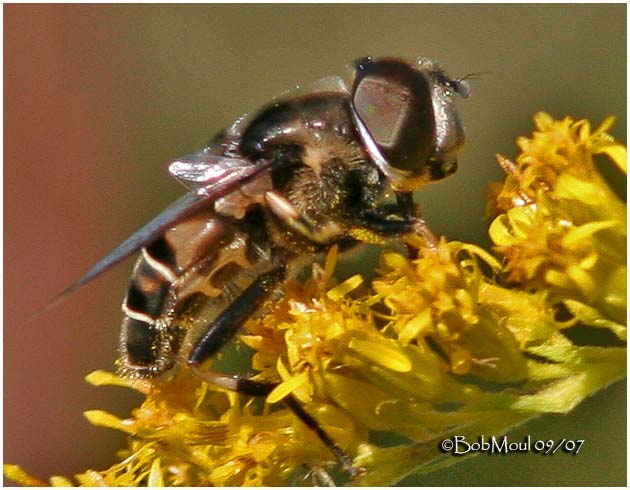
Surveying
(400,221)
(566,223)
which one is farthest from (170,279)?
(566,223)

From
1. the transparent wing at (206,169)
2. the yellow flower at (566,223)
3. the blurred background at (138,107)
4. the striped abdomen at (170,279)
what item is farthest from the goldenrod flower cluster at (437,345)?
the blurred background at (138,107)

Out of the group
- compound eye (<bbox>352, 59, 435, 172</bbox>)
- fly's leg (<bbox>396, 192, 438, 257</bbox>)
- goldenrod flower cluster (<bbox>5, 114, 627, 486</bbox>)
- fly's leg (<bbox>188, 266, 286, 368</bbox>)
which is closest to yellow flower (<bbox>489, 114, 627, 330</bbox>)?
goldenrod flower cluster (<bbox>5, 114, 627, 486</bbox>)

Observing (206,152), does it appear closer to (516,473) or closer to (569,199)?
(569,199)

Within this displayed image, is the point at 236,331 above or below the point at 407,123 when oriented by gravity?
below

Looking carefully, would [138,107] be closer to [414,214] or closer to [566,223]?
[414,214]

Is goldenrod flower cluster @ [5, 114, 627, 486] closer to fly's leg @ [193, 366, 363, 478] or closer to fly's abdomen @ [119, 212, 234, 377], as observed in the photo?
fly's leg @ [193, 366, 363, 478]

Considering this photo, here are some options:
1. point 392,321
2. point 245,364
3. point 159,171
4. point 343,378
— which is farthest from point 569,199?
point 159,171
